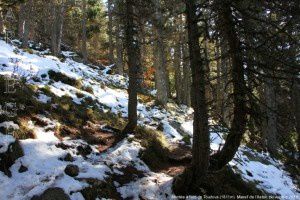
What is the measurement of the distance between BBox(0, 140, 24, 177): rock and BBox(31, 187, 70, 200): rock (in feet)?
3.18

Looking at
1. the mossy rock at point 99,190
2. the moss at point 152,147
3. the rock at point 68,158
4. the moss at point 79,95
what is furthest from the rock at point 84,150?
the moss at point 79,95

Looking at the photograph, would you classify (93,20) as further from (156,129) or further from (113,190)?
(113,190)

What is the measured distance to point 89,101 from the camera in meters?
13.3

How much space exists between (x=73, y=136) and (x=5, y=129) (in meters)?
2.03

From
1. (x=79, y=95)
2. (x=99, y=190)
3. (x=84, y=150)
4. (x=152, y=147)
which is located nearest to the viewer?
(x=99, y=190)

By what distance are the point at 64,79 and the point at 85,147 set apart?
5223 mm

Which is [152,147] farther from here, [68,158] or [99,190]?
[99,190]

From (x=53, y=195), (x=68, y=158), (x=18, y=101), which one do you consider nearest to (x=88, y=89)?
(x=18, y=101)

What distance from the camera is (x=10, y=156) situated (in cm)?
745

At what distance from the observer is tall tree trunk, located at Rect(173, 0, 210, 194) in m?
7.90

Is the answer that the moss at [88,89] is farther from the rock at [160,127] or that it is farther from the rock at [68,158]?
the rock at [68,158]

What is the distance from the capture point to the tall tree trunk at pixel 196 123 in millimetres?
7902

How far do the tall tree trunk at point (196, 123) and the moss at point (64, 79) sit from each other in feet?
23.3

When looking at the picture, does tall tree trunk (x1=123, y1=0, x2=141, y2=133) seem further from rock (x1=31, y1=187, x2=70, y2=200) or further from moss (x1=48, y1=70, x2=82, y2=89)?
rock (x1=31, y1=187, x2=70, y2=200)
